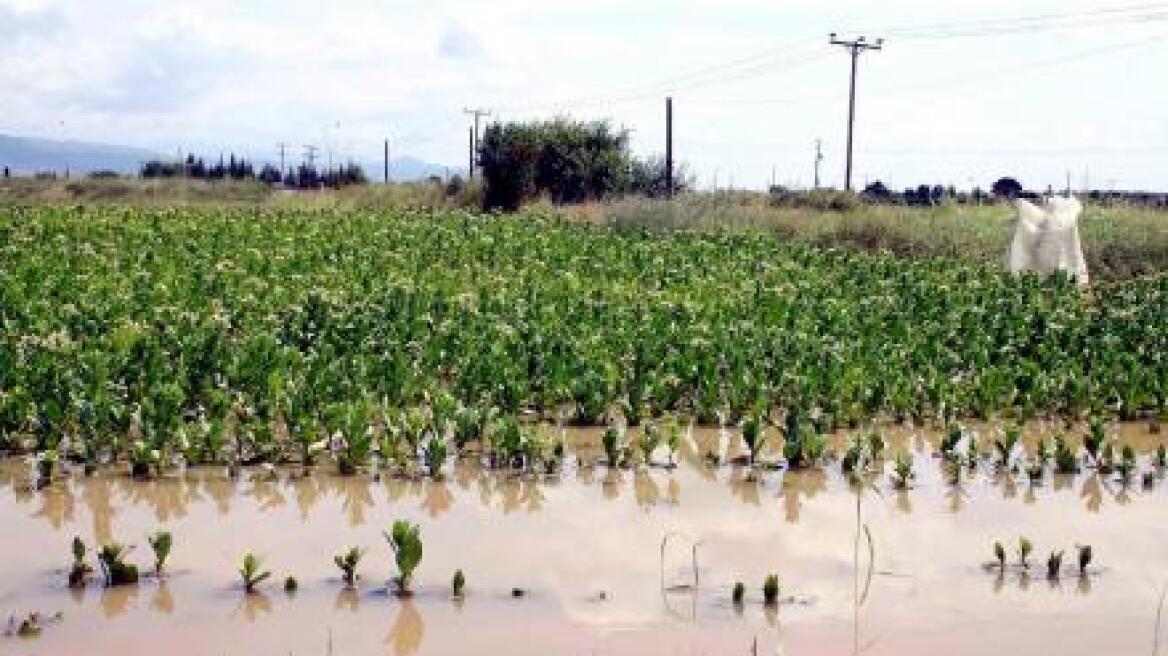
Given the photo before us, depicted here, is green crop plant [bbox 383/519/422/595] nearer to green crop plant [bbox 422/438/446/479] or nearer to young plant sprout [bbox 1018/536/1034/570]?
green crop plant [bbox 422/438/446/479]

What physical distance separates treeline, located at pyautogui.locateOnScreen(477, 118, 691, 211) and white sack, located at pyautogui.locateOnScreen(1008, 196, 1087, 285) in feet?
78.2

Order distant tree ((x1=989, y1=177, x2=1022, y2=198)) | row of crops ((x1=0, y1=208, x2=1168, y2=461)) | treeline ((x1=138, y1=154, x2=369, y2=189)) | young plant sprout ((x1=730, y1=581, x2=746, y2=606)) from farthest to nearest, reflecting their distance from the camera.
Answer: treeline ((x1=138, y1=154, x2=369, y2=189)), distant tree ((x1=989, y1=177, x2=1022, y2=198)), row of crops ((x1=0, y1=208, x2=1168, y2=461)), young plant sprout ((x1=730, y1=581, x2=746, y2=606))

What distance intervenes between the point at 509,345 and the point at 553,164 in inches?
1437

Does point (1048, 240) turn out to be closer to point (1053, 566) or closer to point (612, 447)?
point (612, 447)

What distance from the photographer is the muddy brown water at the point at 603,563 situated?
265 inches

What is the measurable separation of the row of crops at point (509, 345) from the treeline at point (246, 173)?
44660 mm

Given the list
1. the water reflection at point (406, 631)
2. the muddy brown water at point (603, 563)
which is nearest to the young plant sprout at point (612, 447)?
the muddy brown water at point (603, 563)

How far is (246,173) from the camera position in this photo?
71938mm

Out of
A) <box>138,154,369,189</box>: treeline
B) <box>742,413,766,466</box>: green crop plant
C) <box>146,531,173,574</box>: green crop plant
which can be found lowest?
<box>146,531,173,574</box>: green crop plant

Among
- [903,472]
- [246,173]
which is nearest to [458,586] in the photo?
[903,472]

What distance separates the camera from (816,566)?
26.2ft

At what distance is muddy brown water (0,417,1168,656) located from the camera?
674 cm

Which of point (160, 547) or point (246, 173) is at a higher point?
point (246, 173)

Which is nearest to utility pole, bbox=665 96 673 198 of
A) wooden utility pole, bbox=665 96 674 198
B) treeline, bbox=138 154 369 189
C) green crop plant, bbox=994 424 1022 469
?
wooden utility pole, bbox=665 96 674 198
